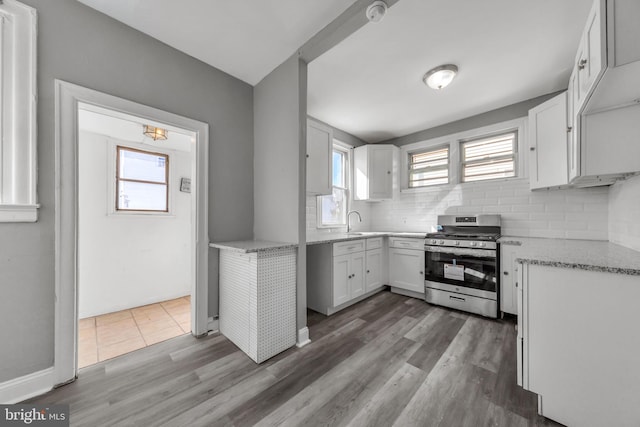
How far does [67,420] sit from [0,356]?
619mm

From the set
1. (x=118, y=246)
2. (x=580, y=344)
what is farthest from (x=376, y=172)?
(x=118, y=246)

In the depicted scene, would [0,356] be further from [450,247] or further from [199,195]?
[450,247]

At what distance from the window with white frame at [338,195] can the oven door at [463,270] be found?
1444 millimetres

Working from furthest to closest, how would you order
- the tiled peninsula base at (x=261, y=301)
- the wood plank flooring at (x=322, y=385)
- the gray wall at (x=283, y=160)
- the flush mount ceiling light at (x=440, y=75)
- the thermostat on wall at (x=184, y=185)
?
1. the thermostat on wall at (x=184, y=185)
2. the flush mount ceiling light at (x=440, y=75)
3. the gray wall at (x=283, y=160)
4. the tiled peninsula base at (x=261, y=301)
5. the wood plank flooring at (x=322, y=385)

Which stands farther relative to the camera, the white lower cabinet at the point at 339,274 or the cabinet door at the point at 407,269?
the cabinet door at the point at 407,269

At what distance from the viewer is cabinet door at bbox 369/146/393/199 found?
389cm

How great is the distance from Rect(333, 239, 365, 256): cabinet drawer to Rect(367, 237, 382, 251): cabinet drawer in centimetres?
15

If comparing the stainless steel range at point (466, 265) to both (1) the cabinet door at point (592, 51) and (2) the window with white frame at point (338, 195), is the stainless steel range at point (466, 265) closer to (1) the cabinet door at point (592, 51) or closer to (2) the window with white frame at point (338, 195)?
(2) the window with white frame at point (338, 195)

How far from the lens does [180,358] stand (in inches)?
73.6

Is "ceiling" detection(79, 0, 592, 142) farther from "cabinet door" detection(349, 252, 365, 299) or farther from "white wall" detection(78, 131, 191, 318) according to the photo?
"cabinet door" detection(349, 252, 365, 299)

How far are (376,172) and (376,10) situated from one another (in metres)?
2.54

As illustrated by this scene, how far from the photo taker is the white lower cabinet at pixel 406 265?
10.4ft

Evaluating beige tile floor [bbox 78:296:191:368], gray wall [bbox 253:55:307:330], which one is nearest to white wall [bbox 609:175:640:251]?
gray wall [bbox 253:55:307:330]

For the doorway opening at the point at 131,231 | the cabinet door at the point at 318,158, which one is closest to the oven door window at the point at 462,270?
the cabinet door at the point at 318,158
